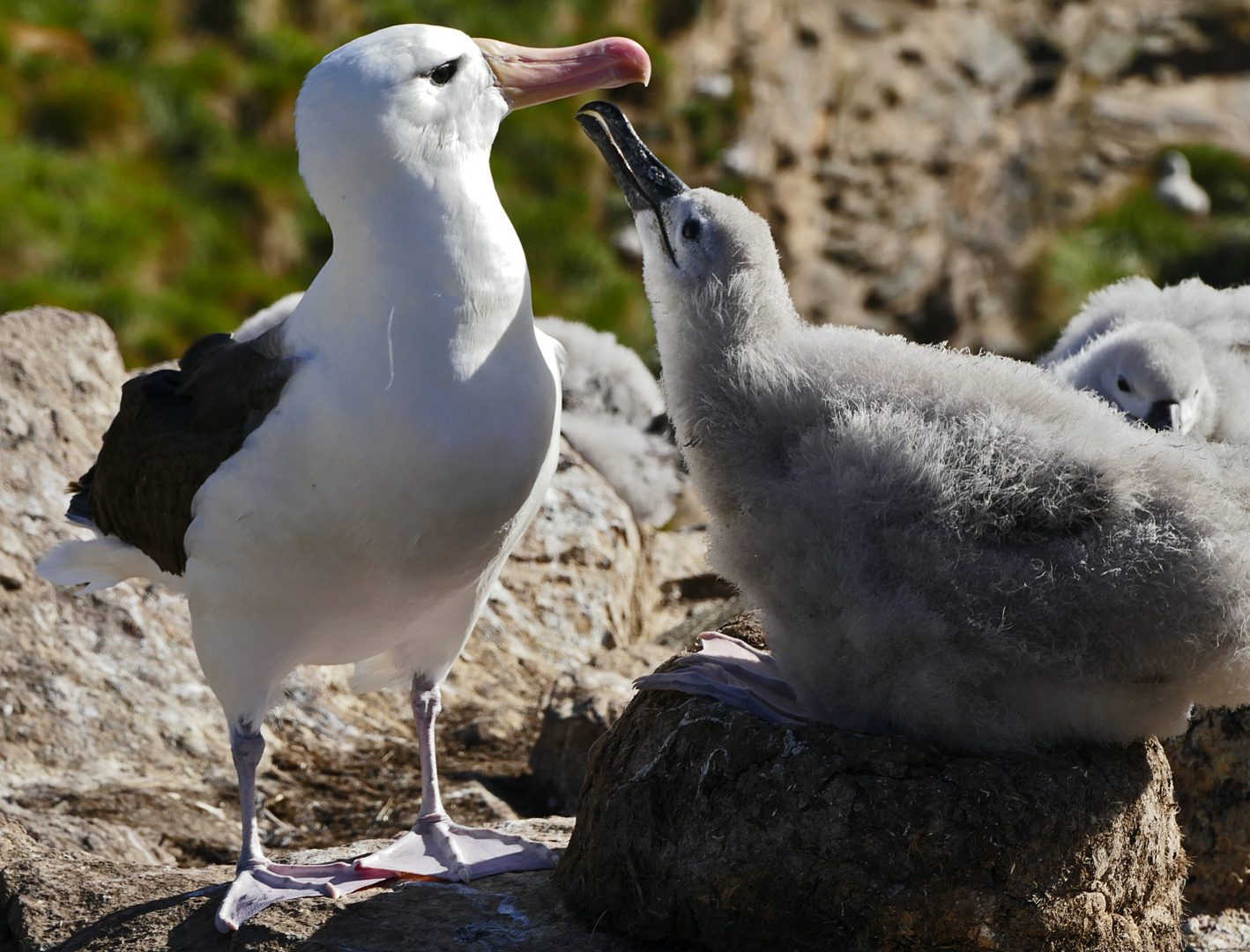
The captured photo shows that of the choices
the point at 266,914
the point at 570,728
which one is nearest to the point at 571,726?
the point at 570,728

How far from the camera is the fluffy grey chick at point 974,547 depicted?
2.47m

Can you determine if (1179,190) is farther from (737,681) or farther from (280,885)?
(280,885)

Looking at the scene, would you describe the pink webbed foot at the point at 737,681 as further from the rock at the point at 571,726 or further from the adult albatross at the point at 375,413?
the rock at the point at 571,726

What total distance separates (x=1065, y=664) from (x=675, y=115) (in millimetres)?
8181

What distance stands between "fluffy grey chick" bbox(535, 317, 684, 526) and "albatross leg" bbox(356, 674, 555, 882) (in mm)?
2992

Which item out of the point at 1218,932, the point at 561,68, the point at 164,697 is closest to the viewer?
the point at 561,68

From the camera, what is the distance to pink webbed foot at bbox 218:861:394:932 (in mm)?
2844

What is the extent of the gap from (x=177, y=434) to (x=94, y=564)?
0.76m

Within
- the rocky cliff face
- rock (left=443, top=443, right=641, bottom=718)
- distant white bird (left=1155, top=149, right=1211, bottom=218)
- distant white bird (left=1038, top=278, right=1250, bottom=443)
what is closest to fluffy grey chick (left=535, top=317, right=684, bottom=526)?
rock (left=443, top=443, right=641, bottom=718)

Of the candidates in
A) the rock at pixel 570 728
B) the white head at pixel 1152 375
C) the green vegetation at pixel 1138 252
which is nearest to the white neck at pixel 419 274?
the rock at pixel 570 728

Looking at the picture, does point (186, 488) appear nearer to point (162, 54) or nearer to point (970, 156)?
point (162, 54)

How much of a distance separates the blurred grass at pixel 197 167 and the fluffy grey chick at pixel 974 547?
5.37 metres

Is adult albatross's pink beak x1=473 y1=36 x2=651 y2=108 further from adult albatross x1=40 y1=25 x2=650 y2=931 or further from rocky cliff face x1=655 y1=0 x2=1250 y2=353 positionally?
rocky cliff face x1=655 y1=0 x2=1250 y2=353

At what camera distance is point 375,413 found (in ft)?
8.98
